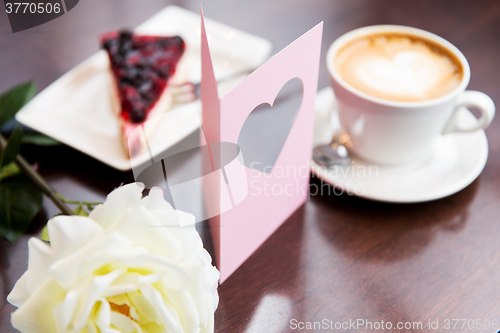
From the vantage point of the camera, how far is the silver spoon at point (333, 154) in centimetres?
55

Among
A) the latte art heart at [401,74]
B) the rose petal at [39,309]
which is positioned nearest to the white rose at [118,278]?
the rose petal at [39,309]

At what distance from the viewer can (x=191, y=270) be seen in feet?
0.89

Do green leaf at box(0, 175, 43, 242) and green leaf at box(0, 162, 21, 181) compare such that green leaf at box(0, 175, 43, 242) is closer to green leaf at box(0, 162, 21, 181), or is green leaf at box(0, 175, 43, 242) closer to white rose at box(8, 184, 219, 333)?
green leaf at box(0, 162, 21, 181)

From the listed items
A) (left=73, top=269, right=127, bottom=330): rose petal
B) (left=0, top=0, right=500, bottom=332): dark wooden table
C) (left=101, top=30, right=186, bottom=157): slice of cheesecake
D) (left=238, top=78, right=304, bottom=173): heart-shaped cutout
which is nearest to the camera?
(left=73, top=269, right=127, bottom=330): rose petal

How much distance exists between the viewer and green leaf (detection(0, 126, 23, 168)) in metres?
0.44

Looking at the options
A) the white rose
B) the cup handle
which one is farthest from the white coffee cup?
the white rose

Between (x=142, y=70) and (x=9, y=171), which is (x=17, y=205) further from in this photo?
(x=142, y=70)

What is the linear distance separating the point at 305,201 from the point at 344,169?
79 mm

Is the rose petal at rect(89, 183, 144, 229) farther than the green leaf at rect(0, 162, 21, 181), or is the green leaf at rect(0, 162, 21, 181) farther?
the green leaf at rect(0, 162, 21, 181)

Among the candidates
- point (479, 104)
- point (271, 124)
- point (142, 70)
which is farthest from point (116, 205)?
point (142, 70)

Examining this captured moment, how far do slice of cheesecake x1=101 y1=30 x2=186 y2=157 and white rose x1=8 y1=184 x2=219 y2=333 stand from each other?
1.51ft

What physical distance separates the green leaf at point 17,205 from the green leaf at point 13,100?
0.11m


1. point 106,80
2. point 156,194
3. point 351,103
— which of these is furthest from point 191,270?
point 106,80

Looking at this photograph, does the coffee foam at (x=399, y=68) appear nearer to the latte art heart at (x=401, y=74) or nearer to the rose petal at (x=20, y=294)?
the latte art heart at (x=401, y=74)
